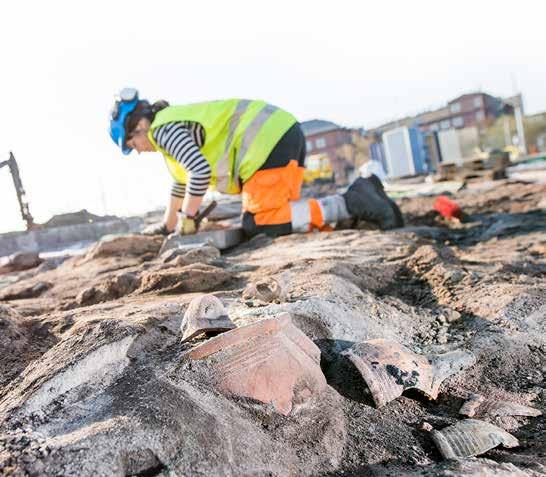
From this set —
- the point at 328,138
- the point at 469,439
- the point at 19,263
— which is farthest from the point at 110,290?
the point at 328,138

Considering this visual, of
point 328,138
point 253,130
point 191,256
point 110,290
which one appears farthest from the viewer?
point 328,138

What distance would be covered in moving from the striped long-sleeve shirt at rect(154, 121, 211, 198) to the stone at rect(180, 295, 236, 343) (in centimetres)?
266

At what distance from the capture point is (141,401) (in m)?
1.10

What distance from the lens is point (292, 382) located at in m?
1.23

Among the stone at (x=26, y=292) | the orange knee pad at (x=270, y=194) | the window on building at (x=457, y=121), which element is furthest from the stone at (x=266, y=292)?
the window on building at (x=457, y=121)

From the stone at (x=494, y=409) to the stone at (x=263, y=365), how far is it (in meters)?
0.40

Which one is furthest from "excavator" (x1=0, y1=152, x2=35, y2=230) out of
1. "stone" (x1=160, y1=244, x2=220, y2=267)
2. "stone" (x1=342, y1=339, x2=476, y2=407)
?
"stone" (x1=342, y1=339, x2=476, y2=407)

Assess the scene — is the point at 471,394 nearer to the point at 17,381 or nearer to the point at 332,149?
the point at 17,381

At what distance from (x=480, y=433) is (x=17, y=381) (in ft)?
3.81

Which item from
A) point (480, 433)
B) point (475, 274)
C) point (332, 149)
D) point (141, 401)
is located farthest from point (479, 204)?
point (332, 149)

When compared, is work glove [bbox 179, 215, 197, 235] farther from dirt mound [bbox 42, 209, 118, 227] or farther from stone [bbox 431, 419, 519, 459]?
dirt mound [bbox 42, 209, 118, 227]

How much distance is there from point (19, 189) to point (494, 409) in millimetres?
7441

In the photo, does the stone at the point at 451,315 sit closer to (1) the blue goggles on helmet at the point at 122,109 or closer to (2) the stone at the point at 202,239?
(2) the stone at the point at 202,239

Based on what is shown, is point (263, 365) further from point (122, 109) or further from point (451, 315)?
point (122, 109)
